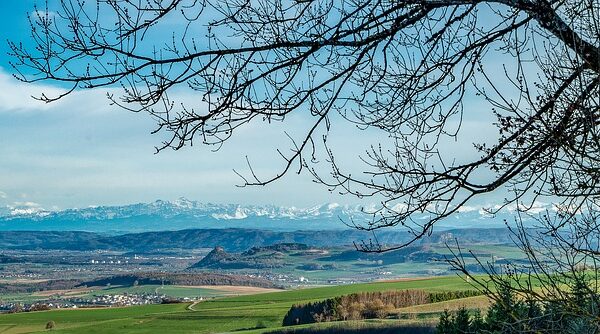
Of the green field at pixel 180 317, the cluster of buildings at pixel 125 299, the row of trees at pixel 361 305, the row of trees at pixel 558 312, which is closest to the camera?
the row of trees at pixel 558 312

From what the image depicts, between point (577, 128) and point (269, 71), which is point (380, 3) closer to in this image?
point (269, 71)

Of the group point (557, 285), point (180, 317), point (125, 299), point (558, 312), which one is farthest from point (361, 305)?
point (125, 299)

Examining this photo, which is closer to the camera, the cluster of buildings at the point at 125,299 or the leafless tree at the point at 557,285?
the leafless tree at the point at 557,285

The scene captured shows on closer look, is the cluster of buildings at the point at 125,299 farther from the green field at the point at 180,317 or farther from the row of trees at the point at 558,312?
the row of trees at the point at 558,312

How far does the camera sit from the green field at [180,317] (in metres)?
70.9

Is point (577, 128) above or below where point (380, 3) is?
below

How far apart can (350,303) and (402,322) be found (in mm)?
18117

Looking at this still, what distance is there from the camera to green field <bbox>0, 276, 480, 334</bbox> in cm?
7088

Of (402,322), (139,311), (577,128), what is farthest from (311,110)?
(139,311)

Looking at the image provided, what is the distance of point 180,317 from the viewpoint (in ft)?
255

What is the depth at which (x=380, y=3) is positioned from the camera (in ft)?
14.8

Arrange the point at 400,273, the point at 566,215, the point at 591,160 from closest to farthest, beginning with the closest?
the point at 591,160, the point at 566,215, the point at 400,273

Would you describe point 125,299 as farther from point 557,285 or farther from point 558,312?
point 558,312

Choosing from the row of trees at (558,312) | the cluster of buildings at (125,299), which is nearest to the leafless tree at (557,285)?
the row of trees at (558,312)
